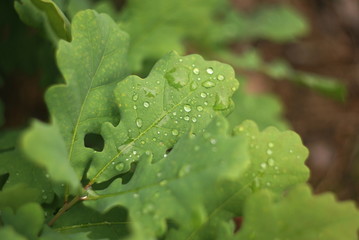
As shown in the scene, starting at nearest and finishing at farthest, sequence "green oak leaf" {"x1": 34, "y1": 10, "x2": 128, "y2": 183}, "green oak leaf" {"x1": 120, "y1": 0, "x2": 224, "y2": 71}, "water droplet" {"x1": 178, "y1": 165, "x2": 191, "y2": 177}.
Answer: "water droplet" {"x1": 178, "y1": 165, "x2": 191, "y2": 177}
"green oak leaf" {"x1": 34, "y1": 10, "x2": 128, "y2": 183}
"green oak leaf" {"x1": 120, "y1": 0, "x2": 224, "y2": 71}

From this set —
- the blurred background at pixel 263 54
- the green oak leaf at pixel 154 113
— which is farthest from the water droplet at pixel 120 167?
the blurred background at pixel 263 54

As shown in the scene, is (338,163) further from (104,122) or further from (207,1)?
(104,122)

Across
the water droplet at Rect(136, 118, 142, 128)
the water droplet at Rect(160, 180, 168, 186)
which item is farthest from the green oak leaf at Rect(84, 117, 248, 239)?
the water droplet at Rect(136, 118, 142, 128)

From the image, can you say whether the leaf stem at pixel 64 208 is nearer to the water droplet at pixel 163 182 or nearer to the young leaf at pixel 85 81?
the young leaf at pixel 85 81

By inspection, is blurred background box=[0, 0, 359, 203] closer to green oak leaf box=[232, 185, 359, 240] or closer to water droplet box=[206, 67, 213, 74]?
water droplet box=[206, 67, 213, 74]

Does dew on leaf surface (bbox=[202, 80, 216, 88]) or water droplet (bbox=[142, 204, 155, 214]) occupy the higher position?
dew on leaf surface (bbox=[202, 80, 216, 88])

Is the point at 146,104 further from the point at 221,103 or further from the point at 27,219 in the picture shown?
the point at 27,219

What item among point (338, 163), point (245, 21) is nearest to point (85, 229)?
point (245, 21)
